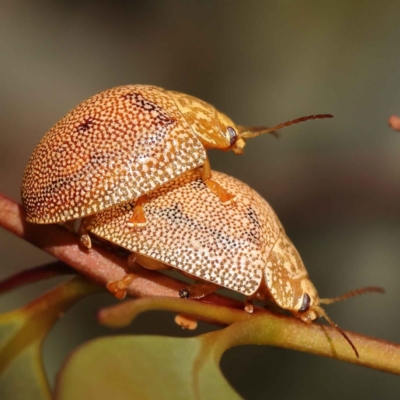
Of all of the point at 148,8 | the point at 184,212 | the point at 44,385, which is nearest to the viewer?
the point at 44,385

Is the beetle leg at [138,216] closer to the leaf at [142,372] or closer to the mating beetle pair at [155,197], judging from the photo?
the mating beetle pair at [155,197]

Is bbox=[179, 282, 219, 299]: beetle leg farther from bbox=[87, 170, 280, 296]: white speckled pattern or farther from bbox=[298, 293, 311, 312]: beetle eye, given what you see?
bbox=[298, 293, 311, 312]: beetle eye

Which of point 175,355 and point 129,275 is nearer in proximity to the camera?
point 175,355

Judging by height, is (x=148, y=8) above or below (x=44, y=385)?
above

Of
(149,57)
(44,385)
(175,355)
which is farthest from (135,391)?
(149,57)

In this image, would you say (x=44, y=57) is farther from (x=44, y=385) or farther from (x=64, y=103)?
(x=44, y=385)

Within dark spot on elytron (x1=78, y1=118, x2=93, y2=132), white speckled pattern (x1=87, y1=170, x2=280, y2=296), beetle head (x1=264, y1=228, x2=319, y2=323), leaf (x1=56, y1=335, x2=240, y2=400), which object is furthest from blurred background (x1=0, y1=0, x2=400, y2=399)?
leaf (x1=56, y1=335, x2=240, y2=400)
